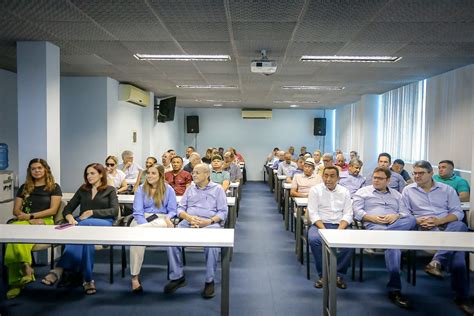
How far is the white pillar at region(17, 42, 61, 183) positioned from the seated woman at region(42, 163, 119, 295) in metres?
1.09

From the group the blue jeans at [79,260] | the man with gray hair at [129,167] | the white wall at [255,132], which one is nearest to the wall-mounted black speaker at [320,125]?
the white wall at [255,132]

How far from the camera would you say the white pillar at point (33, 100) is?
4.89 meters

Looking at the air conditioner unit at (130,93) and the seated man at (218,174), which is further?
the air conditioner unit at (130,93)

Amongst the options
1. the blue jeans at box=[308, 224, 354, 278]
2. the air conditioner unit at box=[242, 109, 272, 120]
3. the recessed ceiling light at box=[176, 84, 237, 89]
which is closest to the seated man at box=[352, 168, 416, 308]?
the blue jeans at box=[308, 224, 354, 278]

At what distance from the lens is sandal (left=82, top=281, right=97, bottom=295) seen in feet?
12.6

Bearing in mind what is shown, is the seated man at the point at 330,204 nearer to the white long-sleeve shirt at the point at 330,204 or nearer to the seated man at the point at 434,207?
the white long-sleeve shirt at the point at 330,204

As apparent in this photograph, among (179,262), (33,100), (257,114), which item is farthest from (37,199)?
(257,114)

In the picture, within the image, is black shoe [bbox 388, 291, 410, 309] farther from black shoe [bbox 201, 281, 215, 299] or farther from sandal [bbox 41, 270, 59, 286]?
sandal [bbox 41, 270, 59, 286]

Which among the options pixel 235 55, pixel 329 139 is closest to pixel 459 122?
pixel 235 55

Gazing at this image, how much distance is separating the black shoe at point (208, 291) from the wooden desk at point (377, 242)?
3.52 feet

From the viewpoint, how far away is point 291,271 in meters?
4.59

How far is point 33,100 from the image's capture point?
4926 mm

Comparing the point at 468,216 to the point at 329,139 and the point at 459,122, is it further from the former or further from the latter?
the point at 329,139

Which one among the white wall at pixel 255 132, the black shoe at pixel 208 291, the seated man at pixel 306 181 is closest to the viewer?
the black shoe at pixel 208 291
